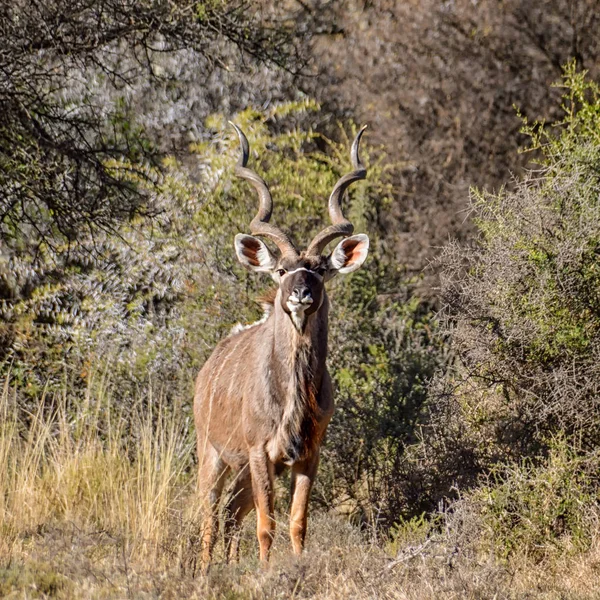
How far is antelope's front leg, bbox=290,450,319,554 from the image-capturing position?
6516 mm

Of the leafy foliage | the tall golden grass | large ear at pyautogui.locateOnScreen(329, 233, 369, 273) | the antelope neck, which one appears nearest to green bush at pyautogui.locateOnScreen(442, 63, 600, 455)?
the leafy foliage

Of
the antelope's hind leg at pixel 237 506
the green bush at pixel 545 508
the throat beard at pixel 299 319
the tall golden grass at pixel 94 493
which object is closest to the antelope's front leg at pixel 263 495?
the antelope's hind leg at pixel 237 506

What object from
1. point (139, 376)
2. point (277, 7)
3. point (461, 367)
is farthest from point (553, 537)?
point (277, 7)

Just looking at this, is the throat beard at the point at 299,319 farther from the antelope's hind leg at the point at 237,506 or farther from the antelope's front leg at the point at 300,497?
the antelope's hind leg at the point at 237,506

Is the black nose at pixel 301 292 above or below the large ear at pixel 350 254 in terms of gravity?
below

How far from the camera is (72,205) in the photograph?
852 centimetres

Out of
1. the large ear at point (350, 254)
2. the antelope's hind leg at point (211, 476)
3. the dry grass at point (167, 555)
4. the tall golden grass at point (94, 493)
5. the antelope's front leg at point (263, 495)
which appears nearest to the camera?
the dry grass at point (167, 555)

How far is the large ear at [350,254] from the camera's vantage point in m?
7.08

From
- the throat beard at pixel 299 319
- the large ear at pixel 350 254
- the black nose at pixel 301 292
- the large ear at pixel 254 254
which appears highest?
the large ear at pixel 350 254

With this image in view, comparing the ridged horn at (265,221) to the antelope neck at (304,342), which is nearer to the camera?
the antelope neck at (304,342)

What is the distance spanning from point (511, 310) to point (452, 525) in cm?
145

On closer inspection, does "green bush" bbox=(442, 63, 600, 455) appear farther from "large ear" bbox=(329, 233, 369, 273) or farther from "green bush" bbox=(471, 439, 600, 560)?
"large ear" bbox=(329, 233, 369, 273)

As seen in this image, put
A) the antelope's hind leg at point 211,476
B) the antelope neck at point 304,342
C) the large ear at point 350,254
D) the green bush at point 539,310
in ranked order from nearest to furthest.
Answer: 1. the antelope neck at point 304,342
2. the green bush at point 539,310
3. the large ear at point 350,254
4. the antelope's hind leg at point 211,476

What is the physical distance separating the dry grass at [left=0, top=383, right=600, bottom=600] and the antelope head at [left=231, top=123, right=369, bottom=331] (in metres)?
1.28
